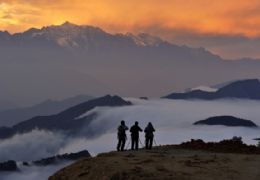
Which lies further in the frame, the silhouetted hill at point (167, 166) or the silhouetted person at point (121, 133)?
the silhouetted person at point (121, 133)

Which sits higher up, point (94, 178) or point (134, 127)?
point (134, 127)

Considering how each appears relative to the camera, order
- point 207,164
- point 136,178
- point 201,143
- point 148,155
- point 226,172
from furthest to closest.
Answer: point 201,143 < point 148,155 < point 207,164 < point 226,172 < point 136,178

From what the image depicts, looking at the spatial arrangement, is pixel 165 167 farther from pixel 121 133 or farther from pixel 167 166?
pixel 121 133

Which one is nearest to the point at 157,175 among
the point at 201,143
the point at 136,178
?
the point at 136,178

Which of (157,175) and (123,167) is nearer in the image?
(157,175)

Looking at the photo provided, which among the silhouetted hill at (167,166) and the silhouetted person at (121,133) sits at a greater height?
the silhouetted person at (121,133)

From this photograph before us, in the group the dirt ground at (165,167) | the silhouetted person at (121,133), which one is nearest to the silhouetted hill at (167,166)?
the dirt ground at (165,167)

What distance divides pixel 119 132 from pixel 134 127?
5.43 feet

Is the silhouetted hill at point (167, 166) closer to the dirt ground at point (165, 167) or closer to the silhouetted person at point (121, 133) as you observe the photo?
the dirt ground at point (165, 167)

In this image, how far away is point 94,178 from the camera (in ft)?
137

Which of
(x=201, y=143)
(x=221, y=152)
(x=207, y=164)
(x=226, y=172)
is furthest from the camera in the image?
(x=201, y=143)

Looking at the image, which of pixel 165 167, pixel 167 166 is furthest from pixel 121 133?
pixel 165 167

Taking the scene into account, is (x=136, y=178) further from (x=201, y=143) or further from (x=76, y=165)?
(x=201, y=143)

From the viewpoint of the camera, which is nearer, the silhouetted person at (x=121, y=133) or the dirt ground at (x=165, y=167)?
the dirt ground at (x=165, y=167)
